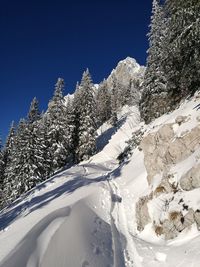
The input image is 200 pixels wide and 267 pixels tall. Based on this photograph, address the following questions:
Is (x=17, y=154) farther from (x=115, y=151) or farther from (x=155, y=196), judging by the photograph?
(x=155, y=196)

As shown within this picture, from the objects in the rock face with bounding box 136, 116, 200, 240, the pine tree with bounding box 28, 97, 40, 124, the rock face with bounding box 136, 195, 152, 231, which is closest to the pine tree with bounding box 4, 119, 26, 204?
the pine tree with bounding box 28, 97, 40, 124

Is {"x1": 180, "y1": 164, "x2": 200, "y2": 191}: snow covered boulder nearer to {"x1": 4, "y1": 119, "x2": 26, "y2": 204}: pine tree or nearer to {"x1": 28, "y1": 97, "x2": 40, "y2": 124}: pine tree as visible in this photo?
{"x1": 4, "y1": 119, "x2": 26, "y2": 204}: pine tree

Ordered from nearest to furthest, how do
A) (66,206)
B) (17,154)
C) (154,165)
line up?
(66,206) < (154,165) < (17,154)

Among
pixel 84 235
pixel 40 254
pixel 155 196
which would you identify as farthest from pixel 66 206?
pixel 40 254

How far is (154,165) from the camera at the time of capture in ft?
56.4

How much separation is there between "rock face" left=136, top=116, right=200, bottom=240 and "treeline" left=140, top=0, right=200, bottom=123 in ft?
13.6

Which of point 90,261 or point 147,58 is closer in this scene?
point 90,261

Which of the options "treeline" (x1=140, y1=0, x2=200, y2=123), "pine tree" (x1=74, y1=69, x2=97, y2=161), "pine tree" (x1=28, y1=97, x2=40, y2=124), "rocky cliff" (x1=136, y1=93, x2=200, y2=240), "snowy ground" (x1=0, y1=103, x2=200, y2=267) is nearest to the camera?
"snowy ground" (x1=0, y1=103, x2=200, y2=267)

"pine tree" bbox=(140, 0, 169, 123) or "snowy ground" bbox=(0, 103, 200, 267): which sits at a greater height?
"pine tree" bbox=(140, 0, 169, 123)

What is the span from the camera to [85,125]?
4472cm

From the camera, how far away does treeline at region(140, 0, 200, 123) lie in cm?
1508

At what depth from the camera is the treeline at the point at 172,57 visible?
15078 mm

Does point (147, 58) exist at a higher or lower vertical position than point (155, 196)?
higher

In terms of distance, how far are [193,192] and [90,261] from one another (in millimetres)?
4890
